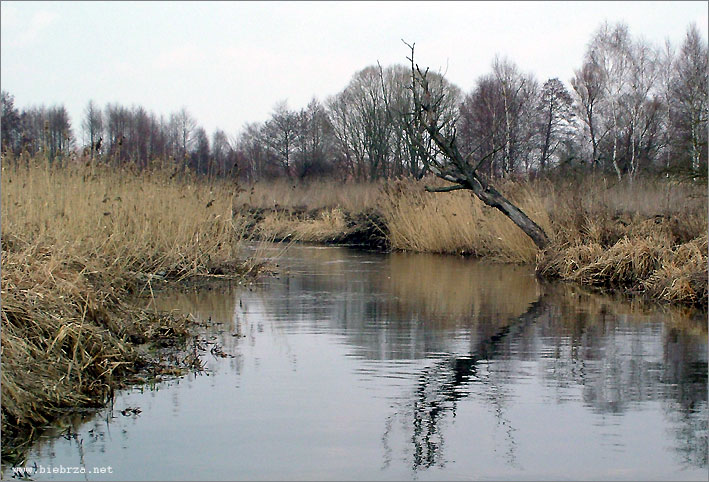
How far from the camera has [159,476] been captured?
481 cm

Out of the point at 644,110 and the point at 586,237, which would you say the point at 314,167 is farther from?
the point at 586,237

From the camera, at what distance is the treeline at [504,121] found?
3759 cm

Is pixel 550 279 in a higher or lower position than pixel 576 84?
lower

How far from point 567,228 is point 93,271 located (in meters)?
10.6

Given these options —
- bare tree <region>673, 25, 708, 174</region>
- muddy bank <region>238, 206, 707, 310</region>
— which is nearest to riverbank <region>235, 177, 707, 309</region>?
muddy bank <region>238, 206, 707, 310</region>

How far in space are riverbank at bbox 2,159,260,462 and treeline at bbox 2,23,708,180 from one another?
11486 mm

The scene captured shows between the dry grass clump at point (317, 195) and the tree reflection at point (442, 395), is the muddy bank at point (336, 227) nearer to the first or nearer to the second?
the dry grass clump at point (317, 195)

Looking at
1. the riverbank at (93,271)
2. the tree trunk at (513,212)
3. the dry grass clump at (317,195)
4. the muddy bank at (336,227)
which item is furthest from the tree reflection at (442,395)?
the dry grass clump at (317,195)

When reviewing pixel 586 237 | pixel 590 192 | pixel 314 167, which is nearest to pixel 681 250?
pixel 586 237

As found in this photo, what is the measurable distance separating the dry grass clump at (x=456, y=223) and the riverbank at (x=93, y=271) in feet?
23.0

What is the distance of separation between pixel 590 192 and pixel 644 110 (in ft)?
81.4

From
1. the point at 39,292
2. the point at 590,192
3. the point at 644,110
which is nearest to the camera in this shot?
the point at 39,292

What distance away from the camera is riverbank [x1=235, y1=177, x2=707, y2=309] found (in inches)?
541

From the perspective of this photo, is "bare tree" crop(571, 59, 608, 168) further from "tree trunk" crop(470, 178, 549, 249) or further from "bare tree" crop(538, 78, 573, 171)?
"tree trunk" crop(470, 178, 549, 249)
